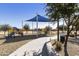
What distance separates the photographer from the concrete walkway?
398cm

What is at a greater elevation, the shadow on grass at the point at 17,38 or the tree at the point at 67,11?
the tree at the point at 67,11

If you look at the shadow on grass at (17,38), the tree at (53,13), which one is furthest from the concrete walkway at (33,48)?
the tree at (53,13)

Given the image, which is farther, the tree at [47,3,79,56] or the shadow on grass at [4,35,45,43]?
the shadow on grass at [4,35,45,43]

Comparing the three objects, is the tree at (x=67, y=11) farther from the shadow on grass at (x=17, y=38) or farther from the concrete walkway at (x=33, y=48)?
the shadow on grass at (x=17, y=38)

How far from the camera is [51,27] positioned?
4027 mm

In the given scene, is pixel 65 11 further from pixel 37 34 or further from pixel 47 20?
pixel 37 34

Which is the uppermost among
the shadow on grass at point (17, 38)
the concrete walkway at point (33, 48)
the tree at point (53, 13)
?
the tree at point (53, 13)

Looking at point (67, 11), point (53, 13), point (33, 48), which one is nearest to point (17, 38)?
point (33, 48)

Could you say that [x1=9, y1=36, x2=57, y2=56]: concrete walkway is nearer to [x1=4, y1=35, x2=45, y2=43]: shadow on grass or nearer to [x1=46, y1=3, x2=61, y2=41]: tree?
[x1=4, y1=35, x2=45, y2=43]: shadow on grass

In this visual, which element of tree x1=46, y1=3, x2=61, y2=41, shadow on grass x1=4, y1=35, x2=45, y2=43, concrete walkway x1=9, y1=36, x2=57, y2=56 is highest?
tree x1=46, y1=3, x2=61, y2=41

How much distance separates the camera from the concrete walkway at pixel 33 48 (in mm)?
3979

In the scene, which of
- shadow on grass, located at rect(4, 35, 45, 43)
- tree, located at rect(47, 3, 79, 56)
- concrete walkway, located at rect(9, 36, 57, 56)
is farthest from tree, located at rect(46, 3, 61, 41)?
shadow on grass, located at rect(4, 35, 45, 43)

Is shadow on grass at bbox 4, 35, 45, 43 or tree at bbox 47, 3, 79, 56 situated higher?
tree at bbox 47, 3, 79, 56

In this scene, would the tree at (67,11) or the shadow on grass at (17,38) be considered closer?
the tree at (67,11)
